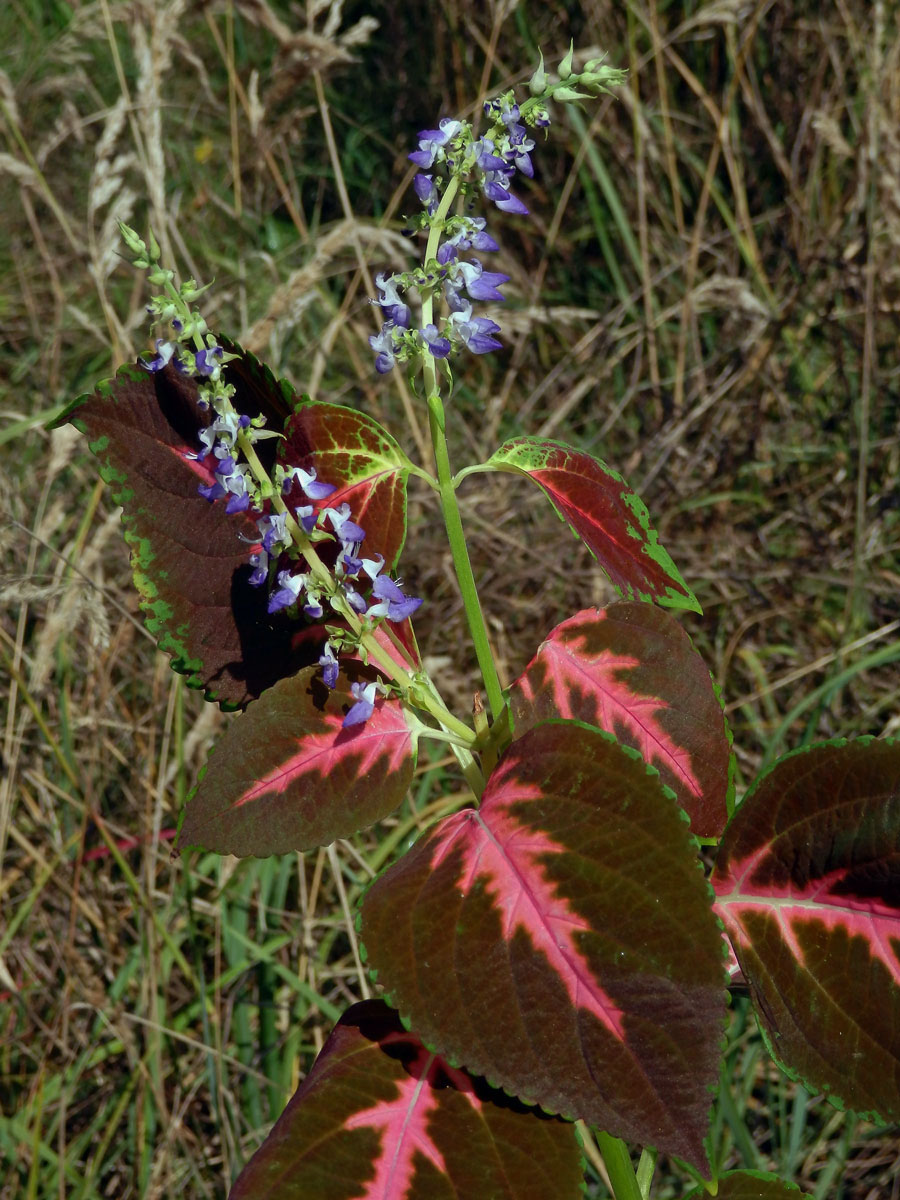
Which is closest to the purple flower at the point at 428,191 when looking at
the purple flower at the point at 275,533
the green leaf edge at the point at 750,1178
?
the purple flower at the point at 275,533

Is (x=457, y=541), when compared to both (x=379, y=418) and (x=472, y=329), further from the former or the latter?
(x=379, y=418)

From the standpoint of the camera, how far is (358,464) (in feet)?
2.60

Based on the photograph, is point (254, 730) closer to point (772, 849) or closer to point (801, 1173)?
point (772, 849)

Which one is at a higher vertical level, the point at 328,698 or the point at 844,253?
the point at 328,698

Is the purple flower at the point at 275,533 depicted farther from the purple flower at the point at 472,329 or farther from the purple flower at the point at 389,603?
the purple flower at the point at 472,329

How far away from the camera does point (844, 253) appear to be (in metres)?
2.63

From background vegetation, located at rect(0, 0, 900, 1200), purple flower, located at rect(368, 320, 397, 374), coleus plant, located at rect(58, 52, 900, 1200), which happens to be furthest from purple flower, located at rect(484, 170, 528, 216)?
background vegetation, located at rect(0, 0, 900, 1200)

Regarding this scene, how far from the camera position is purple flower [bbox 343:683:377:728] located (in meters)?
0.73

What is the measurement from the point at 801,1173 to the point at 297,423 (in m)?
1.54

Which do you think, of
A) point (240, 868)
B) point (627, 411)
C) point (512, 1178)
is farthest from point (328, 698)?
point (627, 411)

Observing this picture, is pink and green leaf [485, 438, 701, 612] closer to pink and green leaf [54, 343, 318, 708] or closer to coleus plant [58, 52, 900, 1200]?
coleus plant [58, 52, 900, 1200]

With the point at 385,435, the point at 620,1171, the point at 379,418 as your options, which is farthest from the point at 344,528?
the point at 379,418

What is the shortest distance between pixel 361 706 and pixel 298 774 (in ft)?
0.24

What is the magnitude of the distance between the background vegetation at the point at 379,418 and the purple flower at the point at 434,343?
920 mm
